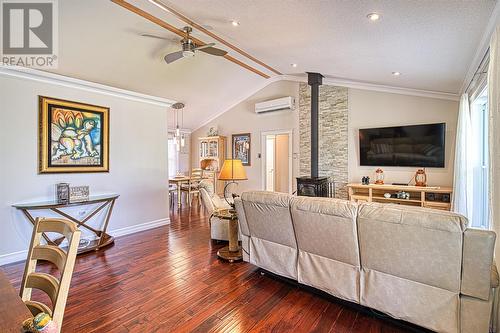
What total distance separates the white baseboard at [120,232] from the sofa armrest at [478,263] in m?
4.43

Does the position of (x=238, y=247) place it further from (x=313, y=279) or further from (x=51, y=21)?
(x=51, y=21)

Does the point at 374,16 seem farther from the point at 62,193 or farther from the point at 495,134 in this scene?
the point at 62,193

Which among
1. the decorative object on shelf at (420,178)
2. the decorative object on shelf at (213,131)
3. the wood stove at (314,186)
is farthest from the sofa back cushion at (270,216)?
the decorative object on shelf at (213,131)

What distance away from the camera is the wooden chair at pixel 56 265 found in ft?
3.46

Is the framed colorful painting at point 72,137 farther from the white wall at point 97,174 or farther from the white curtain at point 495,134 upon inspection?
the white curtain at point 495,134

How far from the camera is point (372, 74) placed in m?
4.38

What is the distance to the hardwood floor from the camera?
1985mm

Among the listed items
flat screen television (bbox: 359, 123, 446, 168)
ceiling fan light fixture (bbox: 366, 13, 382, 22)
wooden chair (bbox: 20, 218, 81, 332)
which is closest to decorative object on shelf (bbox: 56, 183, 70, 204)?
wooden chair (bbox: 20, 218, 81, 332)

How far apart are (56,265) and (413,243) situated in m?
2.09

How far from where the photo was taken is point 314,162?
5.60 m

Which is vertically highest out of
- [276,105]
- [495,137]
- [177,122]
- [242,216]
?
[276,105]

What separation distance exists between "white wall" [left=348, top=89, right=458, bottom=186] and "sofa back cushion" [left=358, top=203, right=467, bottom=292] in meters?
3.73

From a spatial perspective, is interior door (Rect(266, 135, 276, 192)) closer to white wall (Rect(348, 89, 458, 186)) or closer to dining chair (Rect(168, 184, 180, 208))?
white wall (Rect(348, 89, 458, 186))

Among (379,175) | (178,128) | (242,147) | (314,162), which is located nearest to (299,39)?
(314,162)
